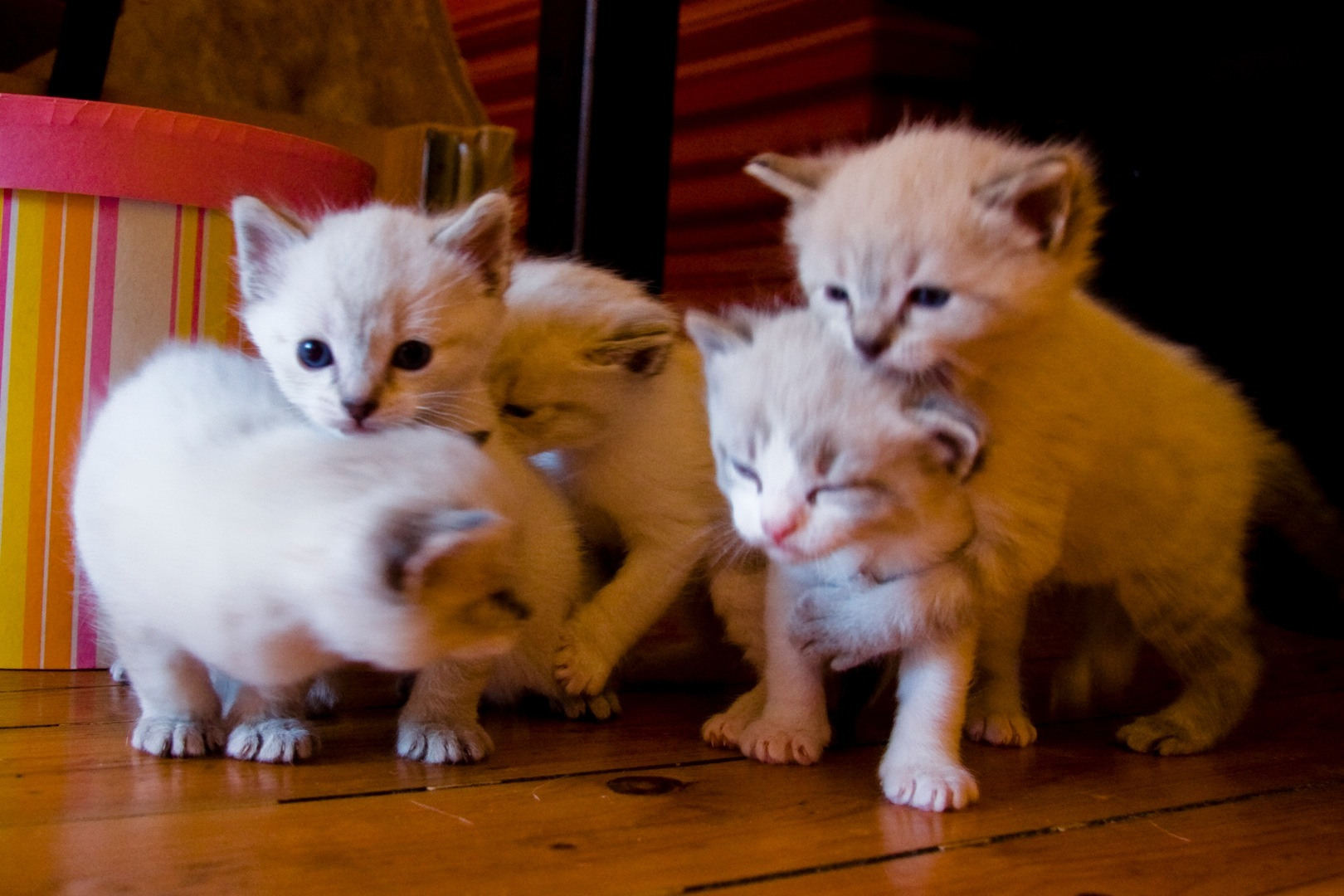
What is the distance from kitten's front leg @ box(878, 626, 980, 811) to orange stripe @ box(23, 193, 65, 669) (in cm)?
107

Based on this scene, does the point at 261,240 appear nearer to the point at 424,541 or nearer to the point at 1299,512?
the point at 424,541

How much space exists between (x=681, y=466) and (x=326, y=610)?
67 cm

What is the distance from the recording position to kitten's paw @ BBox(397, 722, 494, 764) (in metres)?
1.36

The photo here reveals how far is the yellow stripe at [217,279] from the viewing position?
1727 mm

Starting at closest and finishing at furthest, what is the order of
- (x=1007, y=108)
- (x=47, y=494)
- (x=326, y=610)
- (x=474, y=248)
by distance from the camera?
1. (x=326, y=610)
2. (x=474, y=248)
3. (x=47, y=494)
4. (x=1007, y=108)

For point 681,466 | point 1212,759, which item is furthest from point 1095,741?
point 681,466

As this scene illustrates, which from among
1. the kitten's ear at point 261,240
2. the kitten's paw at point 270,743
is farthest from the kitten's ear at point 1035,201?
the kitten's paw at point 270,743

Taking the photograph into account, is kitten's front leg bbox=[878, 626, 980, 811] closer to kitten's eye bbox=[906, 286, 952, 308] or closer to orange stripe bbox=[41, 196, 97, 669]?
kitten's eye bbox=[906, 286, 952, 308]

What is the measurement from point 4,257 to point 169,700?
2.13 ft

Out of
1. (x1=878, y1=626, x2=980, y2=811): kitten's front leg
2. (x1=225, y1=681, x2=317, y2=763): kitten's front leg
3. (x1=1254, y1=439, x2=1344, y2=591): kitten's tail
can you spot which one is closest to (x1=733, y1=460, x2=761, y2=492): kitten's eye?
(x1=878, y1=626, x2=980, y2=811): kitten's front leg

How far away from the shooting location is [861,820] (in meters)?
1.25

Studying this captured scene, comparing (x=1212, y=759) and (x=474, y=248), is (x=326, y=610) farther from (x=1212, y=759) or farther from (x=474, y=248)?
(x=1212, y=759)

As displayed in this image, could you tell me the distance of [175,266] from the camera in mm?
1710

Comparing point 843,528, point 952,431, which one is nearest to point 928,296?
point 952,431
